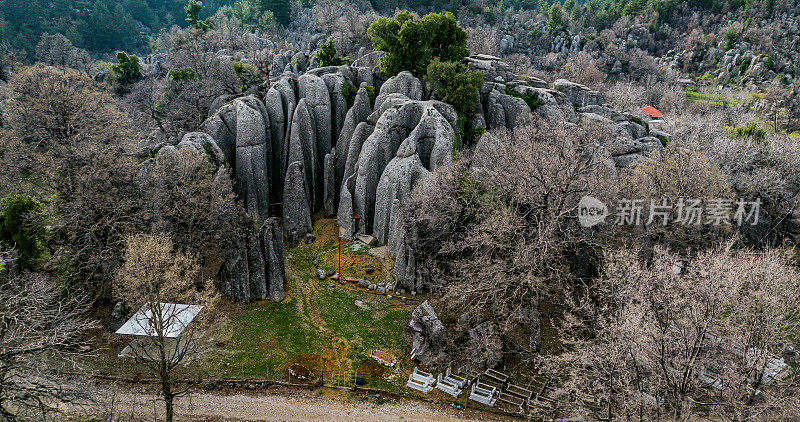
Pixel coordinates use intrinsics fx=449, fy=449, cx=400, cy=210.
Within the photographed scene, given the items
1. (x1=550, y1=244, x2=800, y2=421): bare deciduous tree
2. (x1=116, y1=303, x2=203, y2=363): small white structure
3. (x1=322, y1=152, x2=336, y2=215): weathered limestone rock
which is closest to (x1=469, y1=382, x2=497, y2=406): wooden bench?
(x1=550, y1=244, x2=800, y2=421): bare deciduous tree

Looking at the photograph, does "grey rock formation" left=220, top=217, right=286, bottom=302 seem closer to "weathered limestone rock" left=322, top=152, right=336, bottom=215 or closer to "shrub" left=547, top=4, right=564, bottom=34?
"weathered limestone rock" left=322, top=152, right=336, bottom=215

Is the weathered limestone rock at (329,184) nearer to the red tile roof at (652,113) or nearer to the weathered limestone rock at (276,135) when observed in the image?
the weathered limestone rock at (276,135)

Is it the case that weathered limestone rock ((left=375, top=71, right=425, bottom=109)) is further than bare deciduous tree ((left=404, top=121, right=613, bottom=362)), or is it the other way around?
weathered limestone rock ((left=375, top=71, right=425, bottom=109))

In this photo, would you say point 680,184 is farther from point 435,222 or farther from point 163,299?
point 163,299

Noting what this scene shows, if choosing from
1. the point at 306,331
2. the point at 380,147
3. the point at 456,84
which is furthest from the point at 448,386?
the point at 456,84

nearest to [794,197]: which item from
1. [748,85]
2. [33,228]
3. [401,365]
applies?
[401,365]

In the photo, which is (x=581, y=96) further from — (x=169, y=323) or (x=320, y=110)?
(x=169, y=323)
